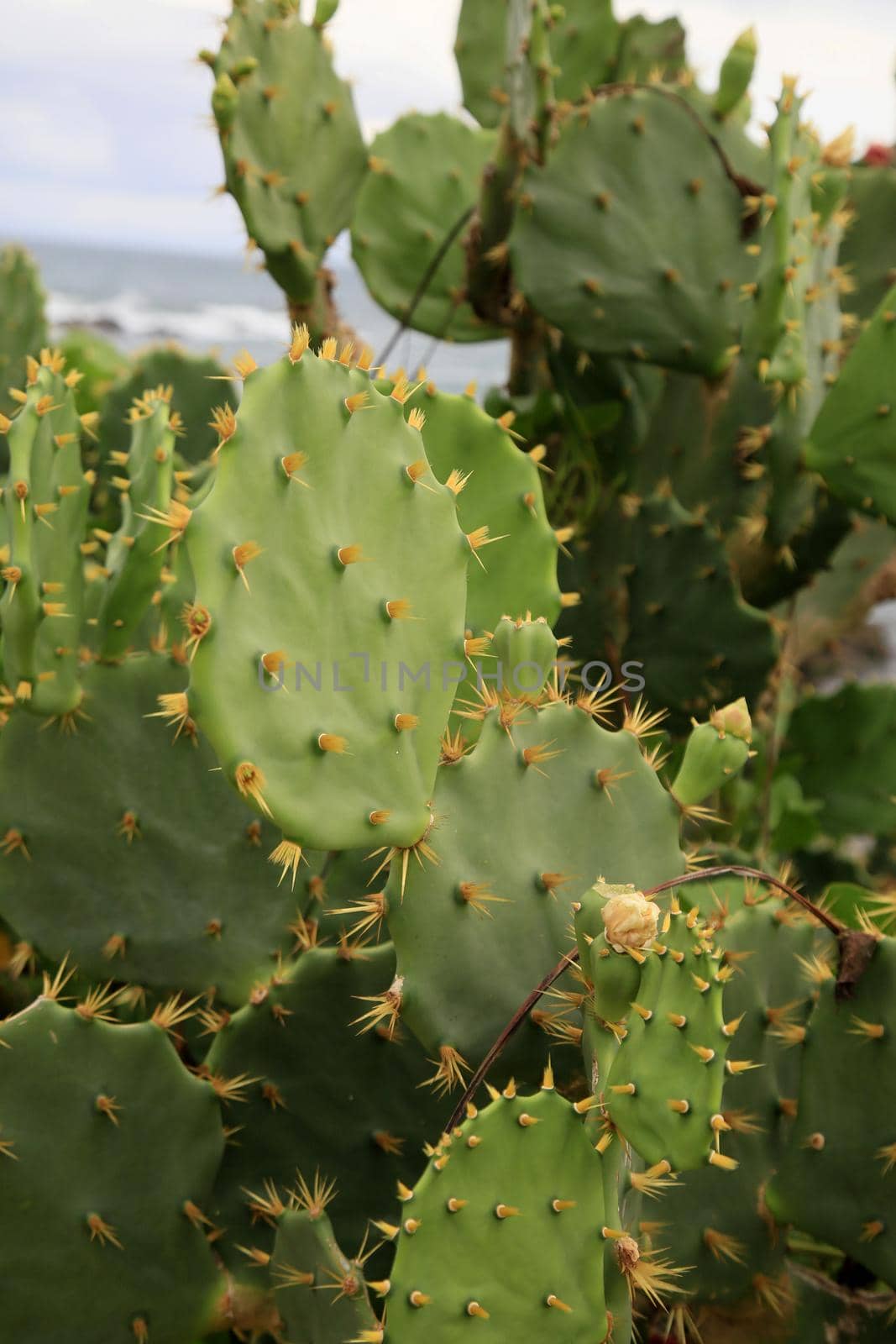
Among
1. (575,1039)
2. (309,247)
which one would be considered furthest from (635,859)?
(309,247)

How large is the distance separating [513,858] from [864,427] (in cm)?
83

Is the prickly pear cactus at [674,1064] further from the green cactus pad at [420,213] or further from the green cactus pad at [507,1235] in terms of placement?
the green cactus pad at [420,213]

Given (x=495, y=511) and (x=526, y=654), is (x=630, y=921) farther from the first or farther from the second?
(x=495, y=511)

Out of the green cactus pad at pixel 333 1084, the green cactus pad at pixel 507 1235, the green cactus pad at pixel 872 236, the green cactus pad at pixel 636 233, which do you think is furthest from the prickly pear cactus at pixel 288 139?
the green cactus pad at pixel 507 1235

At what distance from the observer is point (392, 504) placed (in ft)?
2.57

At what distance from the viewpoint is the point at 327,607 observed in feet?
2.44

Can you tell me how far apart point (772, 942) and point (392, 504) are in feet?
1.89

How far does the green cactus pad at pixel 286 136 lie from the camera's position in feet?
4.89

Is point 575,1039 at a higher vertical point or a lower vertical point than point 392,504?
lower

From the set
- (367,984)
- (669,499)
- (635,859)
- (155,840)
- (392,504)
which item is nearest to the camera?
(392,504)

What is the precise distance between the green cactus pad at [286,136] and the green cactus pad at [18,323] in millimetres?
618

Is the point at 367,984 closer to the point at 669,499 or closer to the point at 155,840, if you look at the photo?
the point at 155,840

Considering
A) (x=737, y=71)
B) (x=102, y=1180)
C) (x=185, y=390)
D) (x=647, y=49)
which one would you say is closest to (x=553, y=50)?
(x=647, y=49)

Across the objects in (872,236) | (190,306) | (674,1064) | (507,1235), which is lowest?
(190,306)
